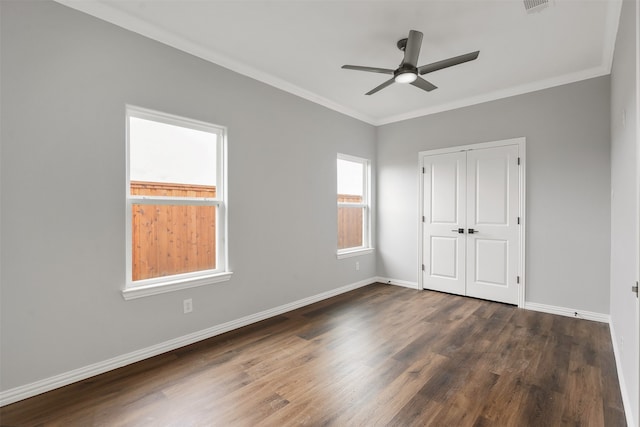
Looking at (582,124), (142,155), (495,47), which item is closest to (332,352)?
(142,155)

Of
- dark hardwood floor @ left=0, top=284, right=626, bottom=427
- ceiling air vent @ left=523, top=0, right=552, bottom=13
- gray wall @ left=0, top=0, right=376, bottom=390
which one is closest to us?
dark hardwood floor @ left=0, top=284, right=626, bottom=427

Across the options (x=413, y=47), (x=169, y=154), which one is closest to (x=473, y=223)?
(x=413, y=47)

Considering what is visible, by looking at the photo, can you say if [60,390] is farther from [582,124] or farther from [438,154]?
[582,124]

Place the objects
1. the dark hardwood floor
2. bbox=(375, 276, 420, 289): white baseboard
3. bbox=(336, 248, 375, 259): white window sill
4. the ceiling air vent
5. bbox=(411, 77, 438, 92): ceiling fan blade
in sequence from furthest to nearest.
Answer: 1. bbox=(375, 276, 420, 289): white baseboard
2. bbox=(336, 248, 375, 259): white window sill
3. bbox=(411, 77, 438, 92): ceiling fan blade
4. the ceiling air vent
5. the dark hardwood floor

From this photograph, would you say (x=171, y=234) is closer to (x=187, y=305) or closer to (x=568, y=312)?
(x=187, y=305)

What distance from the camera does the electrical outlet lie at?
2.88 m

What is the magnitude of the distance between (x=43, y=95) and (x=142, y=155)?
731 mm

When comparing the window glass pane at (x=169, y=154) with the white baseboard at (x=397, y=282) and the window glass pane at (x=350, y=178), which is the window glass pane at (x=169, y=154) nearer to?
the window glass pane at (x=350, y=178)

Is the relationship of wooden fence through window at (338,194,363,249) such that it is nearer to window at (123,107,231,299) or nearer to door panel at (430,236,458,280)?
door panel at (430,236,458,280)

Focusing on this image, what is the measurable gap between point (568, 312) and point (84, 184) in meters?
5.08

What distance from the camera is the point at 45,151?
215 cm

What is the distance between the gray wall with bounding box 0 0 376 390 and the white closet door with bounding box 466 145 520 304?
3.02 m

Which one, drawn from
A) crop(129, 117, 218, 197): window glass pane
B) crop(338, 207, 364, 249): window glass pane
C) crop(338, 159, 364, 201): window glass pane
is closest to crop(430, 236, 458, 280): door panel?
crop(338, 207, 364, 249): window glass pane

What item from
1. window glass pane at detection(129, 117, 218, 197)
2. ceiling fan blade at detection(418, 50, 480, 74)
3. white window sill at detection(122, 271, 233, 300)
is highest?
ceiling fan blade at detection(418, 50, 480, 74)
